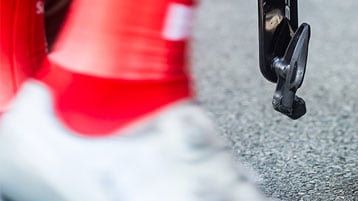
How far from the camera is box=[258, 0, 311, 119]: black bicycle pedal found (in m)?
0.73

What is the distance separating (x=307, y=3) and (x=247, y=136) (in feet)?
1.90

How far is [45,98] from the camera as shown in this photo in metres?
0.50

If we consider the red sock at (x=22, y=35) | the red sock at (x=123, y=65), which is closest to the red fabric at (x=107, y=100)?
the red sock at (x=123, y=65)

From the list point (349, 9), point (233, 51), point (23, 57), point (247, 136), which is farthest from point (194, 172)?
point (349, 9)

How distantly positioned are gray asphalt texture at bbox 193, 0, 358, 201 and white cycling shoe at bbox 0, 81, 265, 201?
1.12 ft

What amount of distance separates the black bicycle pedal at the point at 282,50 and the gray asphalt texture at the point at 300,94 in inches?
4.5

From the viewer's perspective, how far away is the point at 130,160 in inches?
18.7

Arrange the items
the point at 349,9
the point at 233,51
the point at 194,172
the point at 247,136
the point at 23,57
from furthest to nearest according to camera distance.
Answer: the point at 349,9 < the point at 233,51 < the point at 247,136 < the point at 23,57 < the point at 194,172

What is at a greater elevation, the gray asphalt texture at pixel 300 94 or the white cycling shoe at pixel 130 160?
the white cycling shoe at pixel 130 160

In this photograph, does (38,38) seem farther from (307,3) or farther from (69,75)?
(307,3)

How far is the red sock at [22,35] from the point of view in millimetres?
621

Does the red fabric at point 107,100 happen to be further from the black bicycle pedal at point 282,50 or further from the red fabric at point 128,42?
the black bicycle pedal at point 282,50

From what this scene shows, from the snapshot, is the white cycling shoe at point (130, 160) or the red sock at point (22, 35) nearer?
the white cycling shoe at point (130, 160)

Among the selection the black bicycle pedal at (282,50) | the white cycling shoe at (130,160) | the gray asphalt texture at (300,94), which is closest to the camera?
the white cycling shoe at (130,160)
